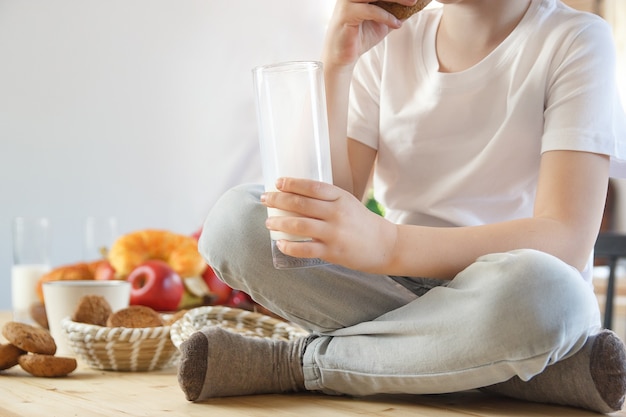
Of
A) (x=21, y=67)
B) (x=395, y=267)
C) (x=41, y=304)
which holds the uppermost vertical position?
(x=21, y=67)

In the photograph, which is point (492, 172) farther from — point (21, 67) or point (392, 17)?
point (21, 67)

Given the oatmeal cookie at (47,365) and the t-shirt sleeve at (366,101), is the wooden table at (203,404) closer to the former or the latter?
the oatmeal cookie at (47,365)

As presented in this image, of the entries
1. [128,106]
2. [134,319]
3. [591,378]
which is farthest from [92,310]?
[128,106]

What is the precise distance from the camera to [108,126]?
2574 mm

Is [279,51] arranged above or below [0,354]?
above

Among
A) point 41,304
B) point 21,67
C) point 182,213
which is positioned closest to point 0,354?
point 41,304

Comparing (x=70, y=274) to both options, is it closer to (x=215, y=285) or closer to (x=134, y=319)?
(x=215, y=285)

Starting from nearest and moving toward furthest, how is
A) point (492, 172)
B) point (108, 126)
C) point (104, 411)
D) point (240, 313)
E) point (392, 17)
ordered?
point (104, 411), point (392, 17), point (492, 172), point (240, 313), point (108, 126)

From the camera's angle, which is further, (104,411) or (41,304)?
(41,304)

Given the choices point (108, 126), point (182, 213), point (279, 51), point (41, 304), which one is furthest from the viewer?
point (279, 51)

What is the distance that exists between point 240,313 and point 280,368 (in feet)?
0.93

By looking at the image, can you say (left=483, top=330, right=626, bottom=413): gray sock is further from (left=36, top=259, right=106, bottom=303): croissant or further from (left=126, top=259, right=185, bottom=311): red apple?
(left=36, top=259, right=106, bottom=303): croissant

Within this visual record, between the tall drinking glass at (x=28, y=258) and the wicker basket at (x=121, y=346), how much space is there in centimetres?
53

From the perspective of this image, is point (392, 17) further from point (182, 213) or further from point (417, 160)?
point (182, 213)
